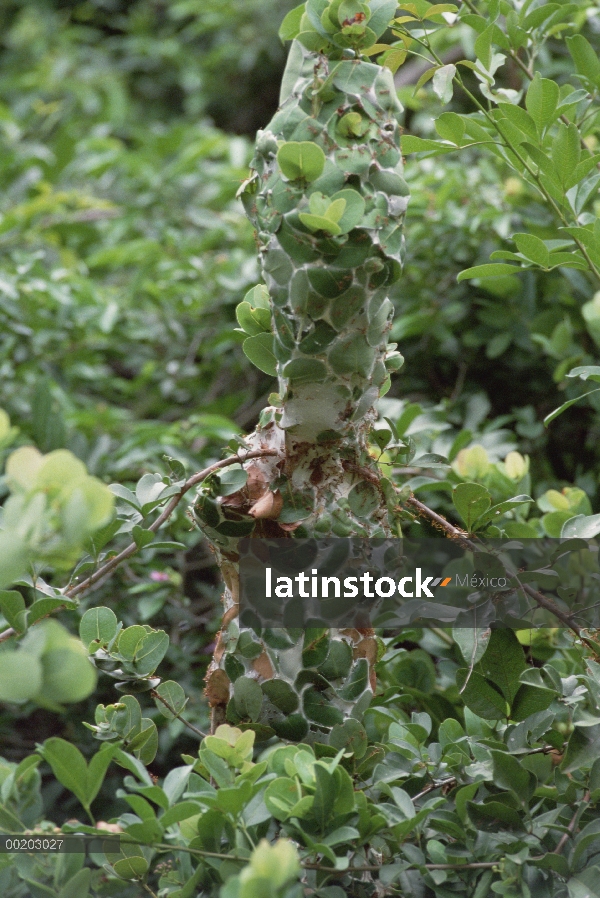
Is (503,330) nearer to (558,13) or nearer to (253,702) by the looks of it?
(558,13)

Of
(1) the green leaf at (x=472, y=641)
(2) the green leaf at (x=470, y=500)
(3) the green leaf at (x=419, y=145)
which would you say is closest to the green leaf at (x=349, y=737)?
(1) the green leaf at (x=472, y=641)

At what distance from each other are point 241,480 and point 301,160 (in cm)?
25

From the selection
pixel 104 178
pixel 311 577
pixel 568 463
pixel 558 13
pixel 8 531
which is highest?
pixel 558 13

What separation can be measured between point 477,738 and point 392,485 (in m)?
0.22

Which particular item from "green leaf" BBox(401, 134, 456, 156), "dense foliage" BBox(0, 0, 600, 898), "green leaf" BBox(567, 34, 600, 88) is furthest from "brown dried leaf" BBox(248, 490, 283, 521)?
"green leaf" BBox(567, 34, 600, 88)

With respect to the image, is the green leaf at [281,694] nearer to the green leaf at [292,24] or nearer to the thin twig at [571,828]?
the thin twig at [571,828]

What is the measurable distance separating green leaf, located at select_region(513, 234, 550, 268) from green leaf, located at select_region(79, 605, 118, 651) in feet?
1.61

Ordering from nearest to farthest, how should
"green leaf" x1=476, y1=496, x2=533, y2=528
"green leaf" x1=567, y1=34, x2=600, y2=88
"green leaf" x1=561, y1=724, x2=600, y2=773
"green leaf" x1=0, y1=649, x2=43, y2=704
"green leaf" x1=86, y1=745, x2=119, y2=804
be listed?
"green leaf" x1=0, y1=649, x2=43, y2=704
"green leaf" x1=86, y1=745, x2=119, y2=804
"green leaf" x1=561, y1=724, x2=600, y2=773
"green leaf" x1=476, y1=496, x2=533, y2=528
"green leaf" x1=567, y1=34, x2=600, y2=88

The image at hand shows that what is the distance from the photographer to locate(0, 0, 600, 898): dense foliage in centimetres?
58

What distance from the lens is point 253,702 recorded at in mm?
726

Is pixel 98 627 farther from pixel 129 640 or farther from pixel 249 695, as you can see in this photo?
pixel 249 695

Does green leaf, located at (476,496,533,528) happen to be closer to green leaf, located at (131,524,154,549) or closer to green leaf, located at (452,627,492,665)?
green leaf, located at (452,627,492,665)

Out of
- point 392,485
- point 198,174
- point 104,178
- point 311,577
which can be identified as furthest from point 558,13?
point 104,178

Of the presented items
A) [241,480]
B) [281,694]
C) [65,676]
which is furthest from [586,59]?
[65,676]
